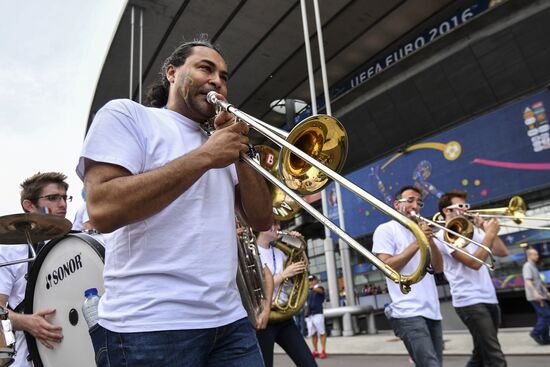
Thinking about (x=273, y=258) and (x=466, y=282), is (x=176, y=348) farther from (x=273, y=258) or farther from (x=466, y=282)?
(x=466, y=282)

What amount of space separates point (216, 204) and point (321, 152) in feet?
1.69

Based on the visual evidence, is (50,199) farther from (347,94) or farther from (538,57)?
(347,94)

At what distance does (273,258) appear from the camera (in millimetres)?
4789

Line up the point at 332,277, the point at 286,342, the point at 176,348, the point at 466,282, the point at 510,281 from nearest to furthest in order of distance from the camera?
the point at 176,348
the point at 286,342
the point at 466,282
the point at 510,281
the point at 332,277

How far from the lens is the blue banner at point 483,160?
13.0 m

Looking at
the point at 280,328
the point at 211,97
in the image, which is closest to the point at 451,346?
the point at 280,328

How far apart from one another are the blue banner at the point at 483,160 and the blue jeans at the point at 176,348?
12.3 m

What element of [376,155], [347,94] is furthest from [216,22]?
[376,155]

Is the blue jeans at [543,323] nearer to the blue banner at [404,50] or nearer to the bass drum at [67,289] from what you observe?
the blue banner at [404,50]

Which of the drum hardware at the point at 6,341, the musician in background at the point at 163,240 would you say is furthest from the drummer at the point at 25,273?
the musician in background at the point at 163,240

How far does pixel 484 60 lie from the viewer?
583 inches

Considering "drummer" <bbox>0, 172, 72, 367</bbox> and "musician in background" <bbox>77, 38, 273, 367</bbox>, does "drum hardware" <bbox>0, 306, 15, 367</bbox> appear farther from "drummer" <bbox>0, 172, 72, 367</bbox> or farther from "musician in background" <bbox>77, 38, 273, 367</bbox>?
"musician in background" <bbox>77, 38, 273, 367</bbox>

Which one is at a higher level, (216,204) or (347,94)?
(347,94)

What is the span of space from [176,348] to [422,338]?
2.81m
